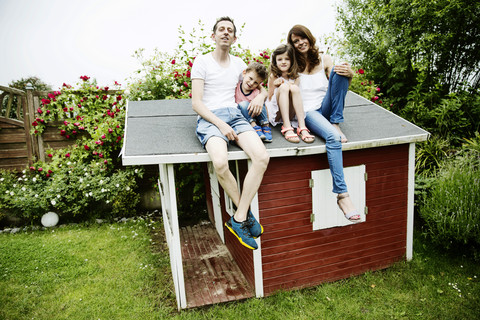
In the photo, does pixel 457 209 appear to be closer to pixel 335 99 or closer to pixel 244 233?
pixel 335 99

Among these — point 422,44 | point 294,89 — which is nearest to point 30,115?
point 294,89

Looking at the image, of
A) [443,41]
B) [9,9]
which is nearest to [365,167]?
[443,41]

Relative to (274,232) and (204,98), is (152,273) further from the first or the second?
(204,98)

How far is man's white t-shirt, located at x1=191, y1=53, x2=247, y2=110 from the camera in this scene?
3.42 meters

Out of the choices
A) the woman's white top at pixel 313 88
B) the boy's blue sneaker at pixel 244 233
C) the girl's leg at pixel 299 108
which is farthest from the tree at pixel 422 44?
the boy's blue sneaker at pixel 244 233

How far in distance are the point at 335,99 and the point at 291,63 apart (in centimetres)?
70

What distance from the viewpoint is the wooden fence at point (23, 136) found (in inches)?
251

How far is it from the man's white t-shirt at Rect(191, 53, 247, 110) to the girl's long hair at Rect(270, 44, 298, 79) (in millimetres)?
532

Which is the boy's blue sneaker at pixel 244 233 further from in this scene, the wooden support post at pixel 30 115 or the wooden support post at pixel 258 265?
the wooden support post at pixel 30 115

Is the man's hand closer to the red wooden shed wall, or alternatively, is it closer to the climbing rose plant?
the red wooden shed wall

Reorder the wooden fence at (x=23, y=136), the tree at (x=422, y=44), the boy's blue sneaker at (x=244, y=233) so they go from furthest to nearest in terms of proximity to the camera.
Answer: the tree at (x=422, y=44)
the wooden fence at (x=23, y=136)
the boy's blue sneaker at (x=244, y=233)

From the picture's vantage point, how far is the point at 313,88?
396 cm

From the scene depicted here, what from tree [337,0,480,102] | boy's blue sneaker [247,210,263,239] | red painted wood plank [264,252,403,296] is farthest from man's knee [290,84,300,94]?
tree [337,0,480,102]

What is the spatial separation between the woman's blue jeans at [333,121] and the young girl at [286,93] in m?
0.15
